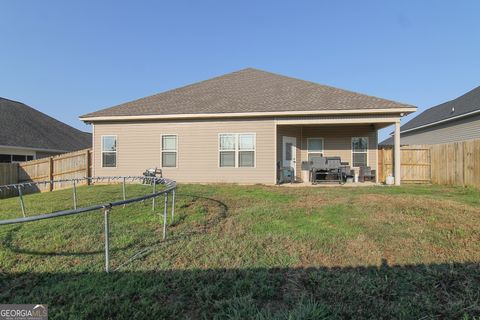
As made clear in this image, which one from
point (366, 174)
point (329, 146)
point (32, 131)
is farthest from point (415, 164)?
point (32, 131)

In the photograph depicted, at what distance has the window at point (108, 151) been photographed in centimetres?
A: 1441

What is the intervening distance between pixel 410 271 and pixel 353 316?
1.48m

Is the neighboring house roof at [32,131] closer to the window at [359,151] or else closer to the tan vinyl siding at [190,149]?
the tan vinyl siding at [190,149]

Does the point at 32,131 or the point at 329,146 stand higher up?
the point at 32,131

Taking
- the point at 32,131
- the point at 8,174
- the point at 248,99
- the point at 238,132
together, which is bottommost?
the point at 8,174

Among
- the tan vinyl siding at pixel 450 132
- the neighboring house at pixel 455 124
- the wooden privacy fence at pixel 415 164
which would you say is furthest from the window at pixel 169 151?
the tan vinyl siding at pixel 450 132

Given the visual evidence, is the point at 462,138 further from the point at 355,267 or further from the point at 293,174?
the point at 355,267

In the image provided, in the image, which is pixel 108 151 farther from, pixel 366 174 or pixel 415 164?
pixel 415 164

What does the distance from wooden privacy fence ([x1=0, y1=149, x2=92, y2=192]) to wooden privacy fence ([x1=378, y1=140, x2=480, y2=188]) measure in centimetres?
1448

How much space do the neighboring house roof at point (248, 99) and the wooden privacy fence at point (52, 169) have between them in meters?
2.32

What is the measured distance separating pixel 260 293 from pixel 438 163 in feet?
44.5

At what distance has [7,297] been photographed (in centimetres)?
332

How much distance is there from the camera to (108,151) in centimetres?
1445

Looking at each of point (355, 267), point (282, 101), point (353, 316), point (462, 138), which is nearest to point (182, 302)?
point (353, 316)
